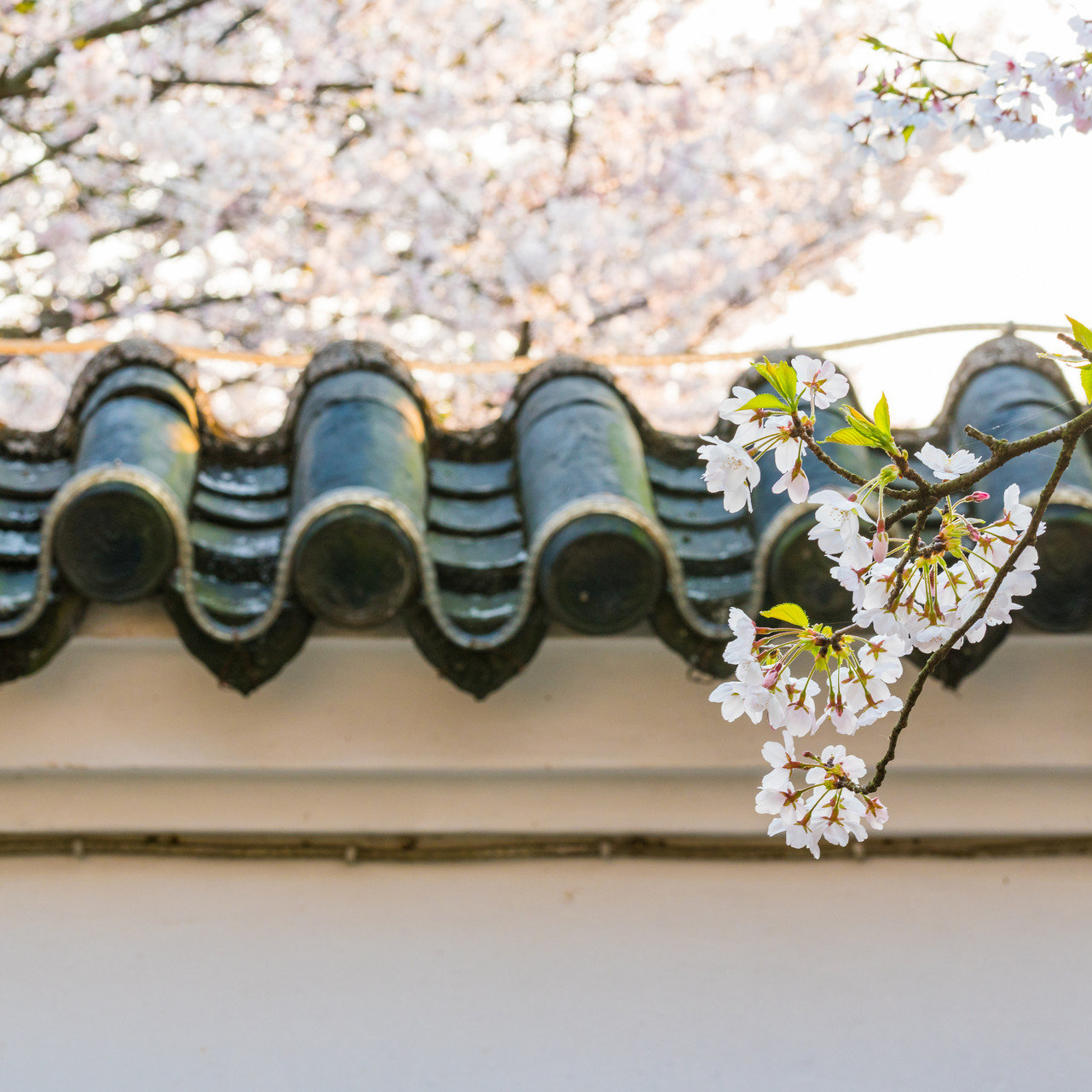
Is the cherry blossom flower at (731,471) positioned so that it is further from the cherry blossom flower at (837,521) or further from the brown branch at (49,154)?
the brown branch at (49,154)

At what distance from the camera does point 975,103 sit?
1.86m

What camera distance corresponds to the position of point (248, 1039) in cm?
191

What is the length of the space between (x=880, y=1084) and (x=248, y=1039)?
1010 mm

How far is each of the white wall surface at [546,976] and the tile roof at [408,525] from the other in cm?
46

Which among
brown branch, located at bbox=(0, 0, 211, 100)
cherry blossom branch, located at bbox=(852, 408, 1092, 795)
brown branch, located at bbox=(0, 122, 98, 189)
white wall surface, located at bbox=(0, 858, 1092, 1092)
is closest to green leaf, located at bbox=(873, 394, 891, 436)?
cherry blossom branch, located at bbox=(852, 408, 1092, 795)

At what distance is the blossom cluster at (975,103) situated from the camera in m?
1.71

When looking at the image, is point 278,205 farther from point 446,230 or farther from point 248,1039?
point 248,1039

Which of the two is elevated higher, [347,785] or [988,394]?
[988,394]

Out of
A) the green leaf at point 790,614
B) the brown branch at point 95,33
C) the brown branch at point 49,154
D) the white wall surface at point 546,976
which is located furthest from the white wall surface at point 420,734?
the brown branch at point 49,154

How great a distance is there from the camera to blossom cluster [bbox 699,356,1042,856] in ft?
3.29

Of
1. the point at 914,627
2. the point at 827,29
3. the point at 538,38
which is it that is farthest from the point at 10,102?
the point at 914,627

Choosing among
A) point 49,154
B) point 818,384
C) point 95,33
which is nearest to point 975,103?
point 818,384

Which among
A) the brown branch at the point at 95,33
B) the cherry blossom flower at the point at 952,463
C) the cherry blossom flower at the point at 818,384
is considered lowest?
the cherry blossom flower at the point at 952,463

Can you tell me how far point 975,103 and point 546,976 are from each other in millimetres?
1547
